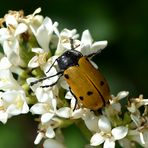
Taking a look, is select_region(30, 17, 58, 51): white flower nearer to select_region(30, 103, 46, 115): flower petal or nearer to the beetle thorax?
the beetle thorax

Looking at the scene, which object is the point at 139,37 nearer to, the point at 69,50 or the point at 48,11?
the point at 48,11

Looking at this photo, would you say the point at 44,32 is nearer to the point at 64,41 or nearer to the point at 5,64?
the point at 64,41

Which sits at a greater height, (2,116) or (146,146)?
(2,116)

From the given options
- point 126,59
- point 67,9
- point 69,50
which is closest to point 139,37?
point 126,59

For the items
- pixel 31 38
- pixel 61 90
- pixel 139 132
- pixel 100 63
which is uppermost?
pixel 31 38

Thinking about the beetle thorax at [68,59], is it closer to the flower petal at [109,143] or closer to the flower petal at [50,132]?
the flower petal at [50,132]

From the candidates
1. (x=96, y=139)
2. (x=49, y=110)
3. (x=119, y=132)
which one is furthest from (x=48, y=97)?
(x=119, y=132)

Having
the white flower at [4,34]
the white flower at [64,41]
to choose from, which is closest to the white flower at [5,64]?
the white flower at [4,34]
